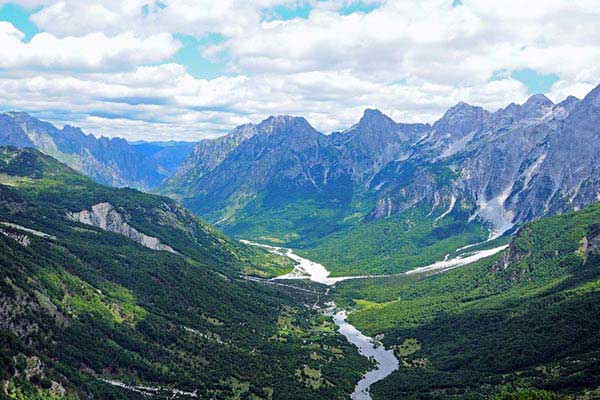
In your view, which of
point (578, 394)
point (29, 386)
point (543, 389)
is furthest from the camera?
point (543, 389)

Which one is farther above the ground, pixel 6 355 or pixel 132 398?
pixel 6 355

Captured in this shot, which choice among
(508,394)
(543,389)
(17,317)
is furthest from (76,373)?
(543,389)

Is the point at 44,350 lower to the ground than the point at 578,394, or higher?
higher

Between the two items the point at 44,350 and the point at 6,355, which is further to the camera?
the point at 44,350

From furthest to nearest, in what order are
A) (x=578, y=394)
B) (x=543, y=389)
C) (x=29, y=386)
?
(x=543, y=389), (x=578, y=394), (x=29, y=386)

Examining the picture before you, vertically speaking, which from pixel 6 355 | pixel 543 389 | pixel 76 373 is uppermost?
pixel 6 355

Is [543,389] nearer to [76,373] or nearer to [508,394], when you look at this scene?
[508,394]

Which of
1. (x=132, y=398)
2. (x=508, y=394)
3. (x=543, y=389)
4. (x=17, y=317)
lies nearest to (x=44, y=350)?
(x=17, y=317)

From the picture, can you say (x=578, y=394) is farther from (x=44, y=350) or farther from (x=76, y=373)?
(x=44, y=350)

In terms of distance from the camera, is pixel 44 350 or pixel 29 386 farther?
pixel 44 350
